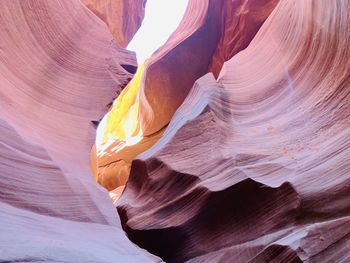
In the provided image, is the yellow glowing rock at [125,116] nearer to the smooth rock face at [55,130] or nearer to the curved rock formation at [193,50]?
the curved rock formation at [193,50]

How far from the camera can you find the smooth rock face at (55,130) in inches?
99.1

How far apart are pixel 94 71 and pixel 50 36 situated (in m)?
0.61

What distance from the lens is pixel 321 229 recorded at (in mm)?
3242

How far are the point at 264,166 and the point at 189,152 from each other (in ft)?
2.74

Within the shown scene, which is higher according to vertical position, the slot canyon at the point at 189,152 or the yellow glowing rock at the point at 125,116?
the slot canyon at the point at 189,152

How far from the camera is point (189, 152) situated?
449 cm

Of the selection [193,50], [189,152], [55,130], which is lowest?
[189,152]

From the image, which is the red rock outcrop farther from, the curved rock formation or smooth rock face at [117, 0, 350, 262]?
smooth rock face at [117, 0, 350, 262]

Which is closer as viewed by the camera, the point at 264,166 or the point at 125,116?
the point at 264,166

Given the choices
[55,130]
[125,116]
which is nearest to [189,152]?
[55,130]

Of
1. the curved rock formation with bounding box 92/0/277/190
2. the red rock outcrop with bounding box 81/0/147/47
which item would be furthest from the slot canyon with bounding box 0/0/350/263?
the red rock outcrop with bounding box 81/0/147/47

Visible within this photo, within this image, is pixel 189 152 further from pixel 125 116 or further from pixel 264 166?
pixel 125 116

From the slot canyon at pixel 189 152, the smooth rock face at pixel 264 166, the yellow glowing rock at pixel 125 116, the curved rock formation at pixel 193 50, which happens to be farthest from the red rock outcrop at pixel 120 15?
the smooth rock face at pixel 264 166

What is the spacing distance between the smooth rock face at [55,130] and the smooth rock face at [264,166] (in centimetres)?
68
